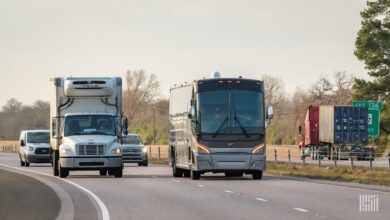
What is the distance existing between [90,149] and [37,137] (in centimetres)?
2106

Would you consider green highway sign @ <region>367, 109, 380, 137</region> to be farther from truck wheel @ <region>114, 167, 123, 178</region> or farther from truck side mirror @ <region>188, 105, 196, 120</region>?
truck side mirror @ <region>188, 105, 196, 120</region>

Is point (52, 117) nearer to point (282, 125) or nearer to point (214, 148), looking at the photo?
point (214, 148)

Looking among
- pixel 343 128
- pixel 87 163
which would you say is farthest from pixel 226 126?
pixel 343 128

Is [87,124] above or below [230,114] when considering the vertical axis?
below

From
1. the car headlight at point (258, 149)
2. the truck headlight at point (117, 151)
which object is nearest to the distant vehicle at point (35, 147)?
the truck headlight at point (117, 151)

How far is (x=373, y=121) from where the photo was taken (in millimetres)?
62969

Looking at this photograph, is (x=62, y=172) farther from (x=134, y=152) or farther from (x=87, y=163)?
(x=134, y=152)

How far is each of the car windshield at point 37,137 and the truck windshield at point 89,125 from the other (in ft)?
62.5

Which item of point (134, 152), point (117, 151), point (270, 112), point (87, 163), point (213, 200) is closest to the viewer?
point (213, 200)

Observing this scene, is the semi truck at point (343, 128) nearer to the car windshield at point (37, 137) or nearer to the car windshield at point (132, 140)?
the car windshield at point (132, 140)

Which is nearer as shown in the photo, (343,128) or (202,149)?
(202,149)

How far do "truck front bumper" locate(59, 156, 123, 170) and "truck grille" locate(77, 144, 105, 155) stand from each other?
18cm

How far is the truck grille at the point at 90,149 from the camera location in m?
36.0

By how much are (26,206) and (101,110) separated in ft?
52.4
